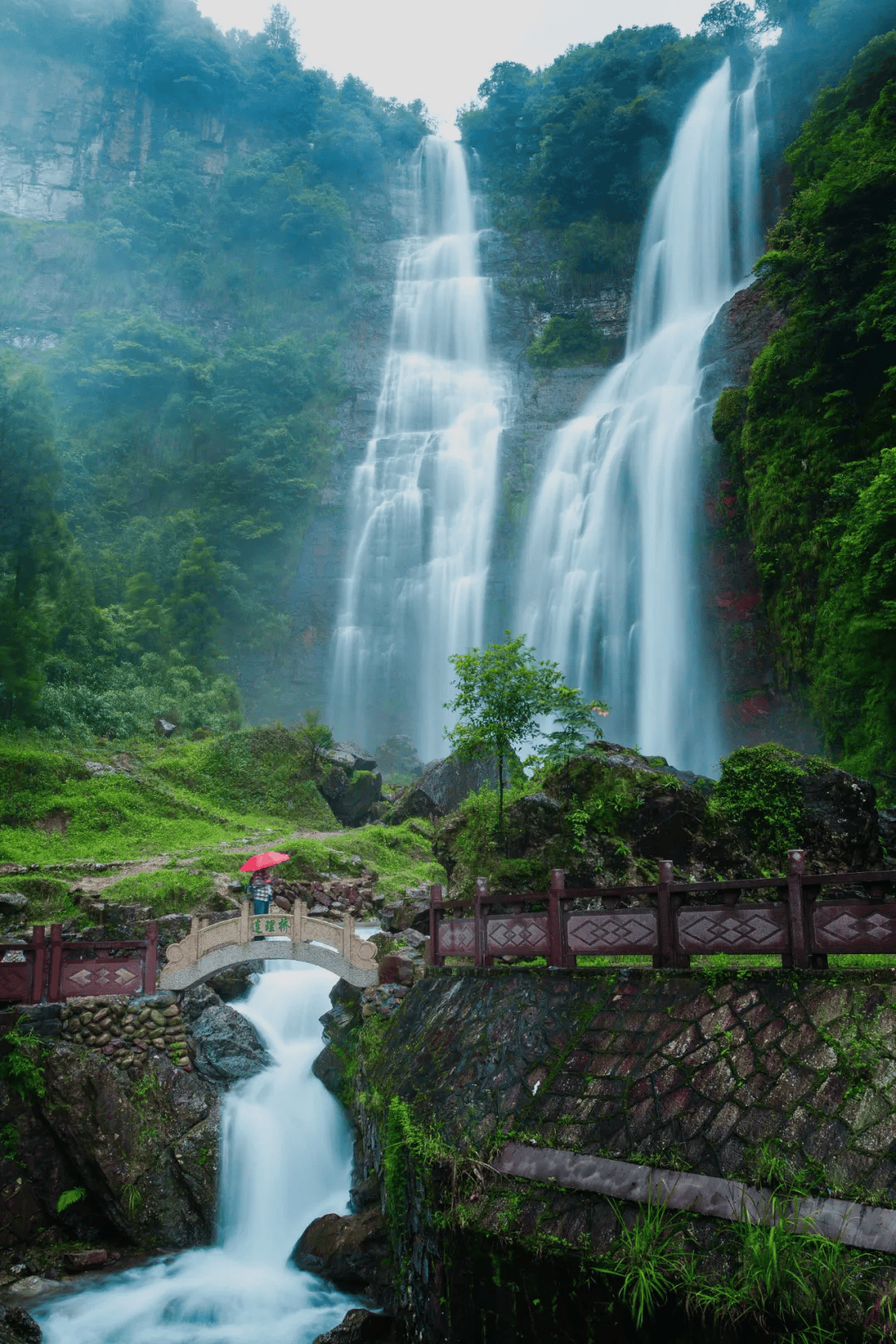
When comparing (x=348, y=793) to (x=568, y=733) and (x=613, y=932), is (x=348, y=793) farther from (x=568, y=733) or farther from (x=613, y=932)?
(x=613, y=932)

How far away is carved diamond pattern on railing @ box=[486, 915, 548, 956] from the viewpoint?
8258mm

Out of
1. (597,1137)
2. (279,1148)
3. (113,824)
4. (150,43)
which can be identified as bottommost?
(279,1148)

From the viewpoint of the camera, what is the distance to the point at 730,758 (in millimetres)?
15312

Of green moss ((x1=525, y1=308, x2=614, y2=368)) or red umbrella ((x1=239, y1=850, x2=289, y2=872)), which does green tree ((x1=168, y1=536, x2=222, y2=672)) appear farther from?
red umbrella ((x1=239, y1=850, x2=289, y2=872))

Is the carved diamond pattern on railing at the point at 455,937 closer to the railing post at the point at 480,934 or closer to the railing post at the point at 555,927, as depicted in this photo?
the railing post at the point at 480,934

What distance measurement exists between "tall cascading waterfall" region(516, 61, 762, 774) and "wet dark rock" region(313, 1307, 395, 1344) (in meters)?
17.6

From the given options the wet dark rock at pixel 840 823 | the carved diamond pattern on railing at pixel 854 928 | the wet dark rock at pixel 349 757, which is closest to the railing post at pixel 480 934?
the carved diamond pattern on railing at pixel 854 928

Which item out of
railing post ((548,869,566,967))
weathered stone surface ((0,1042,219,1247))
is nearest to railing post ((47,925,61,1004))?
weathered stone surface ((0,1042,219,1247))

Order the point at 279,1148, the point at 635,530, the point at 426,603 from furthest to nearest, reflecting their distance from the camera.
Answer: the point at 426,603
the point at 635,530
the point at 279,1148

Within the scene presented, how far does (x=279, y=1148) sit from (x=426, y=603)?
26313mm

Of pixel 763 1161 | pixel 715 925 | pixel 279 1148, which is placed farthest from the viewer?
pixel 279 1148

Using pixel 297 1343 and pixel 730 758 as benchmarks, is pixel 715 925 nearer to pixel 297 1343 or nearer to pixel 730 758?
pixel 297 1343

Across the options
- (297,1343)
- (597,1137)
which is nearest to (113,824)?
(297,1343)

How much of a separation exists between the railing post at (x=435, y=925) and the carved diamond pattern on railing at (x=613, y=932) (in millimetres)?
2675
